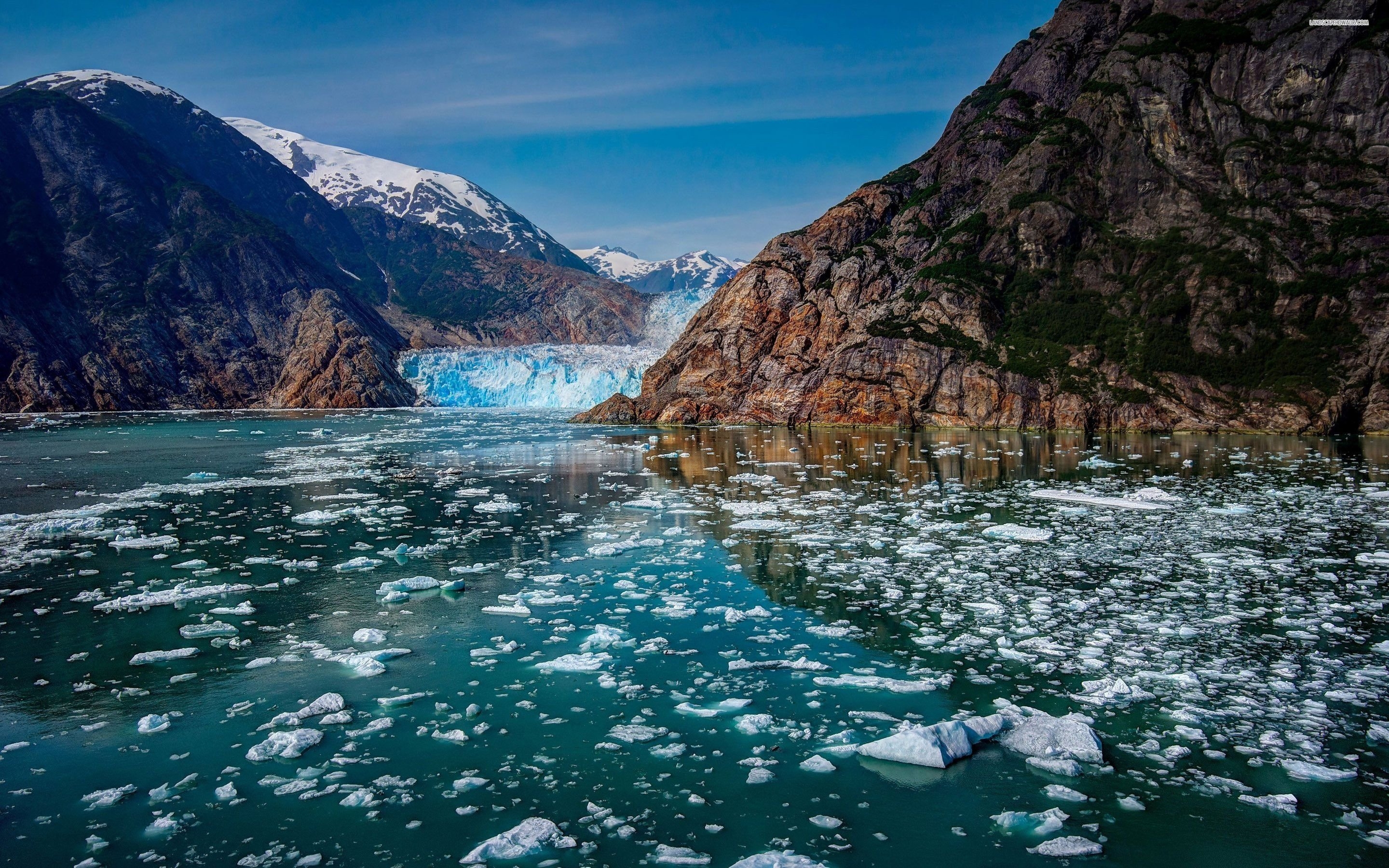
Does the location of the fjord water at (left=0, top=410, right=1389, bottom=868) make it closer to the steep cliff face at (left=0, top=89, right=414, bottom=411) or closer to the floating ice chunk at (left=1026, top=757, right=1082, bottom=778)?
the floating ice chunk at (left=1026, top=757, right=1082, bottom=778)

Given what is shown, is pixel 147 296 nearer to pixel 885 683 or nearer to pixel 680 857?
pixel 885 683

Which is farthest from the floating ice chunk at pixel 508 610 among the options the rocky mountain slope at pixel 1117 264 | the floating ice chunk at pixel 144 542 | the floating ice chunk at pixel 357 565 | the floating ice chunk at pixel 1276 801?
the rocky mountain slope at pixel 1117 264

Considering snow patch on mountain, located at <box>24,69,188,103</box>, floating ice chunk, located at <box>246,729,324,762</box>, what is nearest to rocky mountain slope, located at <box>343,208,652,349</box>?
snow patch on mountain, located at <box>24,69,188,103</box>

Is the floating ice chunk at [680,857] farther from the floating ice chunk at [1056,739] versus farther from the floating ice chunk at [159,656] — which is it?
the floating ice chunk at [159,656]

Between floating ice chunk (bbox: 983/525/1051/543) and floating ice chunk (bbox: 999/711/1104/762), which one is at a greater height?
floating ice chunk (bbox: 983/525/1051/543)

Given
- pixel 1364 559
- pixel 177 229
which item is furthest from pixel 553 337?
pixel 1364 559

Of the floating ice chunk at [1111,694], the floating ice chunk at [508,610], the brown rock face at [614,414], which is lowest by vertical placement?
the floating ice chunk at [1111,694]

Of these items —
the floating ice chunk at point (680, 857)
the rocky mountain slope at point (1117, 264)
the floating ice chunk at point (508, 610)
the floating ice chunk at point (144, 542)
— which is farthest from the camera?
the rocky mountain slope at point (1117, 264)

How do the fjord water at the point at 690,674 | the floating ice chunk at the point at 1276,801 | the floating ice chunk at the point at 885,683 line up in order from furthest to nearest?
1. the floating ice chunk at the point at 885,683
2. the floating ice chunk at the point at 1276,801
3. the fjord water at the point at 690,674
